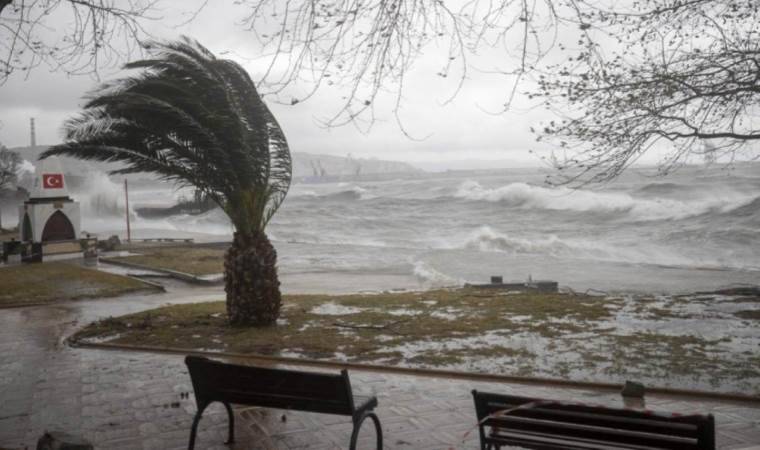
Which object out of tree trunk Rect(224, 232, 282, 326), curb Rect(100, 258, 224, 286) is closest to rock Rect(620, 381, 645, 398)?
tree trunk Rect(224, 232, 282, 326)

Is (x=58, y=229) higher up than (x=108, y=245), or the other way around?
(x=58, y=229)

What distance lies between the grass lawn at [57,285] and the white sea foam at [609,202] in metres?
20.8

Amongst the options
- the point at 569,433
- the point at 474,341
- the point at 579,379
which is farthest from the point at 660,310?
the point at 569,433

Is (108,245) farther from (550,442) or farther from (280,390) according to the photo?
(550,442)

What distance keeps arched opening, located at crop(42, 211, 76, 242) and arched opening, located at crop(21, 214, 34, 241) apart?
532 mm

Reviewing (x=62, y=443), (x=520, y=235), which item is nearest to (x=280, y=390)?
(x=62, y=443)

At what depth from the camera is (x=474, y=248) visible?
31484 mm

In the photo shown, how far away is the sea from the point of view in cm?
2028

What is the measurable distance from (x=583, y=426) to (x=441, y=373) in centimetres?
359

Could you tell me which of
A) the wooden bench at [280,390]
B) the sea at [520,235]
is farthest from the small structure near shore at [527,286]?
the wooden bench at [280,390]

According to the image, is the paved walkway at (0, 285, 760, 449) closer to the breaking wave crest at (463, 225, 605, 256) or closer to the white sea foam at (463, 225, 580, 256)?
the breaking wave crest at (463, 225, 605, 256)

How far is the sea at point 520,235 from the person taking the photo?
66.5 feet

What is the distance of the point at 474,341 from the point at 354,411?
4751 mm

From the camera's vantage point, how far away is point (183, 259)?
909 inches
